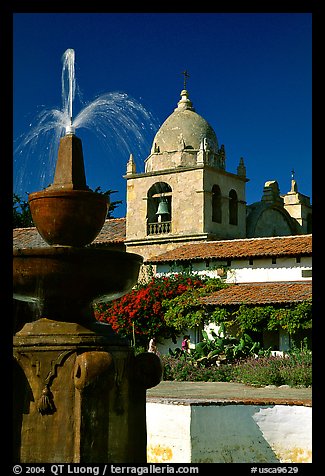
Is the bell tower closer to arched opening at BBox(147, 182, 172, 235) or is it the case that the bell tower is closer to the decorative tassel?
arched opening at BBox(147, 182, 172, 235)

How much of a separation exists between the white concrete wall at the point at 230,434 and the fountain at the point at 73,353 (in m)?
1.89

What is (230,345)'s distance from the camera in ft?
66.9

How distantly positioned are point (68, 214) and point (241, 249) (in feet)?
66.3

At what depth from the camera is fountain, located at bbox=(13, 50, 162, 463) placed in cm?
584

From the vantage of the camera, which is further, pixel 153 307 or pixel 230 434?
pixel 153 307

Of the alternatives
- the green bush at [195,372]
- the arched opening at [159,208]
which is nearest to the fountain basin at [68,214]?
the green bush at [195,372]

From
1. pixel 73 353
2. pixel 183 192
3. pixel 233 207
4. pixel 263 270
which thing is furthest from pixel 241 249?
pixel 73 353

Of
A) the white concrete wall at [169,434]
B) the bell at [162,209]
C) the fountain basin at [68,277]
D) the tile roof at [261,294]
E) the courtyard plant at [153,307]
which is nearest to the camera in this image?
the fountain basin at [68,277]

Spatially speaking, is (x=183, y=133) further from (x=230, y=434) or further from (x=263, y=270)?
(x=230, y=434)

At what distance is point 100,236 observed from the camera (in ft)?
110

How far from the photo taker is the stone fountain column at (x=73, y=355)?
5836 millimetres

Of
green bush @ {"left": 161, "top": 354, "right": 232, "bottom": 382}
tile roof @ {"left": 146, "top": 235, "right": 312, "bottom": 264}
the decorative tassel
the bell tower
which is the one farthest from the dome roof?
the decorative tassel

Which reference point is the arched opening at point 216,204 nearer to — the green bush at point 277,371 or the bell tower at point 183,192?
the bell tower at point 183,192

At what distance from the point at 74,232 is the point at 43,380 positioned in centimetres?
127
